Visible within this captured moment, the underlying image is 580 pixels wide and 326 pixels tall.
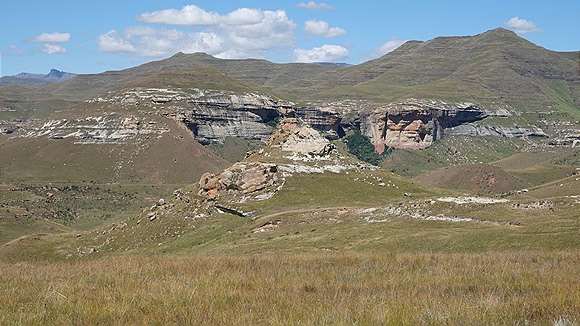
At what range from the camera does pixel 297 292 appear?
10719 millimetres

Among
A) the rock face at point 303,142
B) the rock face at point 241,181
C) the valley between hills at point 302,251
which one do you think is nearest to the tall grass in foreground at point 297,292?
the valley between hills at point 302,251

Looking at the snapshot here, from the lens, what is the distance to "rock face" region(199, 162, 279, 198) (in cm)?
7306

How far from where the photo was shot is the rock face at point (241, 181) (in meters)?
73.1

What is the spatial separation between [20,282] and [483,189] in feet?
434

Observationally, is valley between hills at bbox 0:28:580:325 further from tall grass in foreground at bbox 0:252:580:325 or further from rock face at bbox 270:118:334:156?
rock face at bbox 270:118:334:156

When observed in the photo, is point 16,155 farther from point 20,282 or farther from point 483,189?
point 20,282

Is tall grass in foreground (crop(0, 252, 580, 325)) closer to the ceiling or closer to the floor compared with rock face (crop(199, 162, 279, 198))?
closer to the ceiling

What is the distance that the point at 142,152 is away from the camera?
188 m

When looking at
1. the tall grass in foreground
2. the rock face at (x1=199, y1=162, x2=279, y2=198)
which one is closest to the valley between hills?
the tall grass in foreground

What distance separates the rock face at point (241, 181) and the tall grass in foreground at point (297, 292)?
56.8 meters

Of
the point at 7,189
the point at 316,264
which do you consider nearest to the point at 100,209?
the point at 7,189

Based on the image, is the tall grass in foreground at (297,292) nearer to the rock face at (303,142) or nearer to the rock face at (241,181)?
the rock face at (241,181)

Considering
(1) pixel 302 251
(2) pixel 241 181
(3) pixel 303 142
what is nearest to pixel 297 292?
(1) pixel 302 251

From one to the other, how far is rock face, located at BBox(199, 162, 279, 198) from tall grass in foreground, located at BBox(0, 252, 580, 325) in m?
56.8
